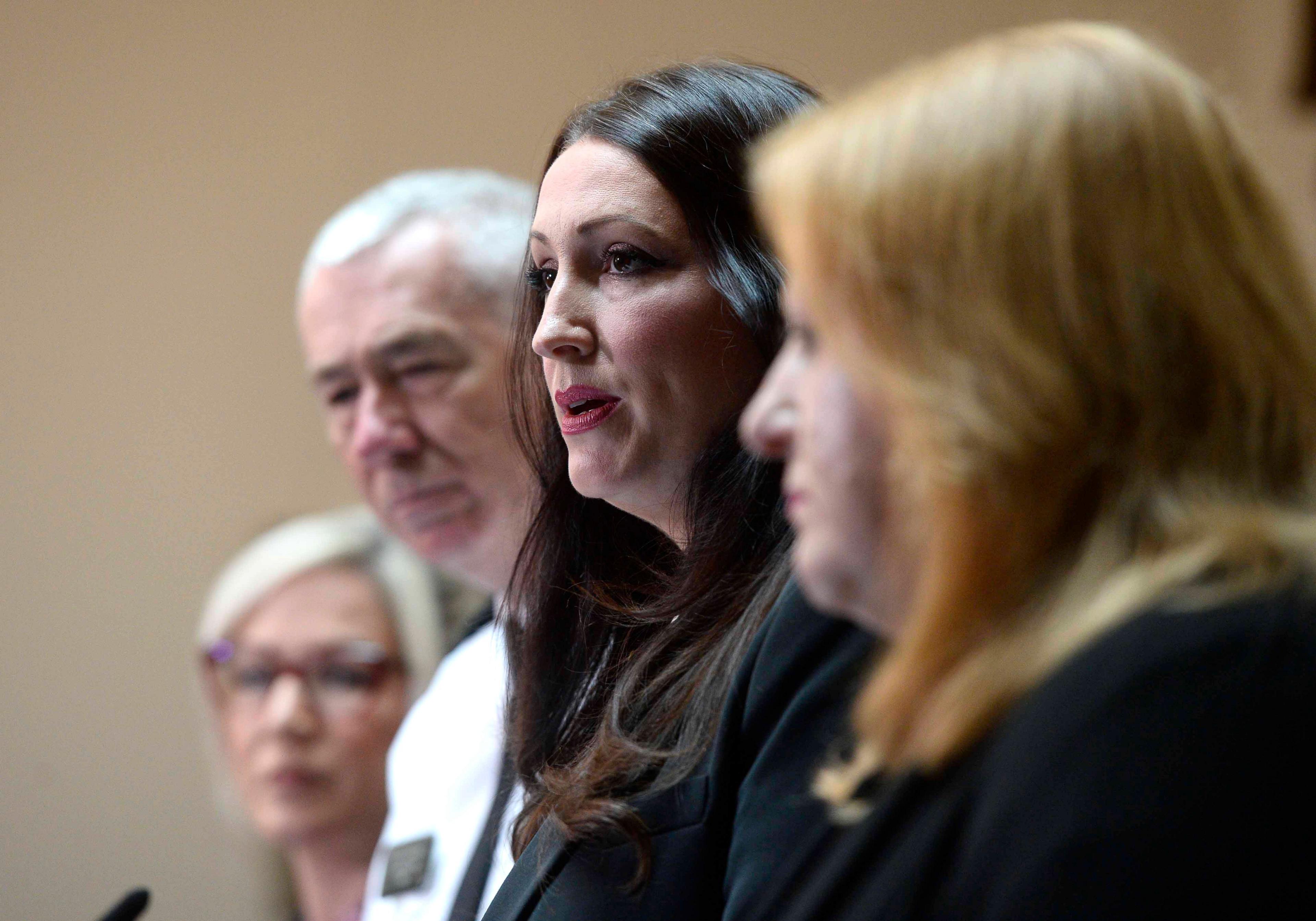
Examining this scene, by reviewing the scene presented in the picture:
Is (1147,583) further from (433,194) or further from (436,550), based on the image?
(433,194)

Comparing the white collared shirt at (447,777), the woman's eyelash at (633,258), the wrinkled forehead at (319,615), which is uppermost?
the woman's eyelash at (633,258)

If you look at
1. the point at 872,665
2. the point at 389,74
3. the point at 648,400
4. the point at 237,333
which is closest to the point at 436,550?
the point at 648,400

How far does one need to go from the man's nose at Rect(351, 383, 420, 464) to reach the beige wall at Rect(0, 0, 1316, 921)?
157cm

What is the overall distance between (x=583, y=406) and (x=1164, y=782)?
3.32 feet

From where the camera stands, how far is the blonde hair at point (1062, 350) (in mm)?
913

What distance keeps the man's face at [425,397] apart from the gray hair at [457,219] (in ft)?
0.10

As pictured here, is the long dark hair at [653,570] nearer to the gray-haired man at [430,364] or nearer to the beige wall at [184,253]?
the gray-haired man at [430,364]

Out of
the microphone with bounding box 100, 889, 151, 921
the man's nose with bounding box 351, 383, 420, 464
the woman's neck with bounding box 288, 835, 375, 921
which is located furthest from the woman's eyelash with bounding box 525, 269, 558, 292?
the woman's neck with bounding box 288, 835, 375, 921

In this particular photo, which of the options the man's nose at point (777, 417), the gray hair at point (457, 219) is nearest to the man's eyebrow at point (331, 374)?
the gray hair at point (457, 219)

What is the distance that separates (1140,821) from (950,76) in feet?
1.67

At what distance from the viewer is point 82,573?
410 centimetres

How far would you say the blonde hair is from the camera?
2.99 ft

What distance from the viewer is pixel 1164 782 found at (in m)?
0.82

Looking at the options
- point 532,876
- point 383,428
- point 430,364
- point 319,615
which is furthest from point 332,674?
point 532,876
